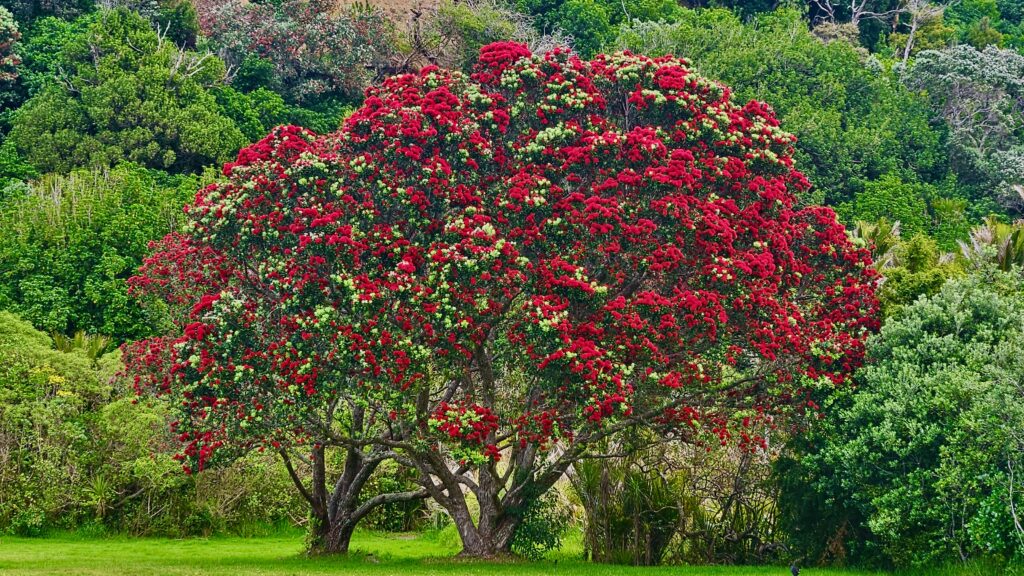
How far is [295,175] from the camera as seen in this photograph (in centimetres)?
1944

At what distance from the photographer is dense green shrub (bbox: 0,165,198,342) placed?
35.5 metres

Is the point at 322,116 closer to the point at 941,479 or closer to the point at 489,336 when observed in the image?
the point at 489,336

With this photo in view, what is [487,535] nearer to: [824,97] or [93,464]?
A: [93,464]

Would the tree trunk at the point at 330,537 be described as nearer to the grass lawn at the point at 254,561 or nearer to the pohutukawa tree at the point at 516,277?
the grass lawn at the point at 254,561

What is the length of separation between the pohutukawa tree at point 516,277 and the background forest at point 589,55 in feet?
5.20

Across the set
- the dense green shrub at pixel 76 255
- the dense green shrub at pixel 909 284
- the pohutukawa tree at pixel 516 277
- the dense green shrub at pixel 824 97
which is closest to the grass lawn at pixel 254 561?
the pohutukawa tree at pixel 516 277

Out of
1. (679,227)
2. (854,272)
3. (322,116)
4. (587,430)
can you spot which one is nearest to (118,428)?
(587,430)

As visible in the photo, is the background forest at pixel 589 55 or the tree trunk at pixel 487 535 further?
the tree trunk at pixel 487 535

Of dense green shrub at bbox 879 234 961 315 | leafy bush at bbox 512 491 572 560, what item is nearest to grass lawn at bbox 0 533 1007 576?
leafy bush at bbox 512 491 572 560

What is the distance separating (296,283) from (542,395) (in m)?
4.88

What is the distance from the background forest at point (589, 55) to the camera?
1905 cm

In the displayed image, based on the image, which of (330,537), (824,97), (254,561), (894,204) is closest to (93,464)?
(254,561)

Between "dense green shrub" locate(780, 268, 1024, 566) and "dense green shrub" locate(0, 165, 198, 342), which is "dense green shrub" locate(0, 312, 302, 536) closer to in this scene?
"dense green shrub" locate(0, 165, 198, 342)

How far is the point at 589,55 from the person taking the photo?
67062 millimetres
